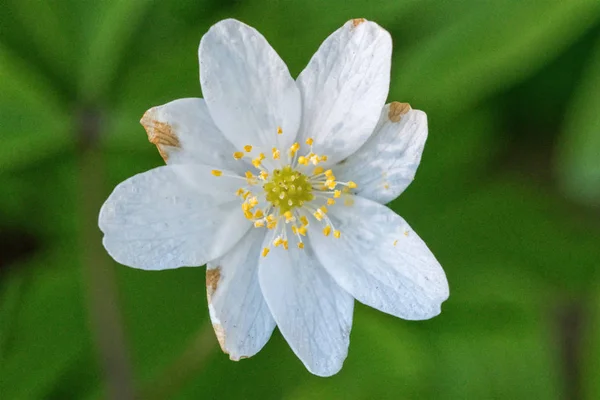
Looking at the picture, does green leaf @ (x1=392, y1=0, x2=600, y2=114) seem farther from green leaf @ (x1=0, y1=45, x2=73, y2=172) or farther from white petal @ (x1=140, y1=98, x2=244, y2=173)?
green leaf @ (x1=0, y1=45, x2=73, y2=172)

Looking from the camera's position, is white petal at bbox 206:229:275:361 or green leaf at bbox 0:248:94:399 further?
green leaf at bbox 0:248:94:399

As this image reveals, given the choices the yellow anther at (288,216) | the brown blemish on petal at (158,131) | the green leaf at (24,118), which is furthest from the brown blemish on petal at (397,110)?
the green leaf at (24,118)

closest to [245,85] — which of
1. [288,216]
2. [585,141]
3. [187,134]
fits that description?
[187,134]

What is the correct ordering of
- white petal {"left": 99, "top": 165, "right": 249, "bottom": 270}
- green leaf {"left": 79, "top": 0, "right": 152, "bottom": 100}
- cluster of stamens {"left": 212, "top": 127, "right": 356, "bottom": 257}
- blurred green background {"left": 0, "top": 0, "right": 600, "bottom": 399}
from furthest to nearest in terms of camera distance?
blurred green background {"left": 0, "top": 0, "right": 600, "bottom": 399} → green leaf {"left": 79, "top": 0, "right": 152, "bottom": 100} → cluster of stamens {"left": 212, "top": 127, "right": 356, "bottom": 257} → white petal {"left": 99, "top": 165, "right": 249, "bottom": 270}

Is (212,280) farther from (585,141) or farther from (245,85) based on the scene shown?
(585,141)

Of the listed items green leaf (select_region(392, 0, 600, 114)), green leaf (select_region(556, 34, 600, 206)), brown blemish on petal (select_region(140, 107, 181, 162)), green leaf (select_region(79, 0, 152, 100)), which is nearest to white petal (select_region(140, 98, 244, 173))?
brown blemish on petal (select_region(140, 107, 181, 162))

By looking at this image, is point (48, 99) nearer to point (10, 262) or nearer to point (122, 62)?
point (122, 62)

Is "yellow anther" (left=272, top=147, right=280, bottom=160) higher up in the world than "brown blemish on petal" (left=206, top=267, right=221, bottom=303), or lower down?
higher up
